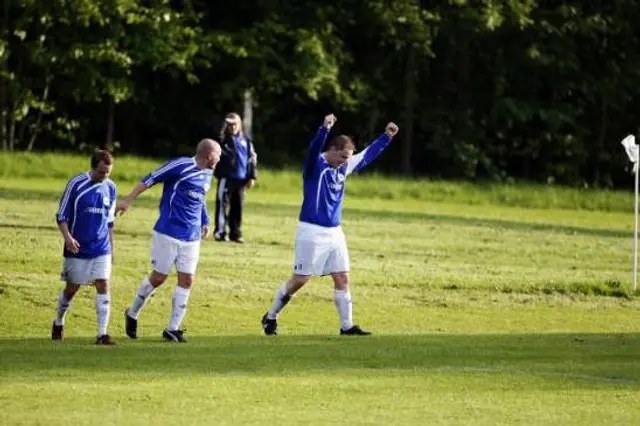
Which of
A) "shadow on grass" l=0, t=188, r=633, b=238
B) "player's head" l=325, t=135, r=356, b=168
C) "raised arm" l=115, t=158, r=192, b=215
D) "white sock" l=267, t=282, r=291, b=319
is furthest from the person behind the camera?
"shadow on grass" l=0, t=188, r=633, b=238

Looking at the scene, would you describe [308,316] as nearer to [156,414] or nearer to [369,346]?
[369,346]

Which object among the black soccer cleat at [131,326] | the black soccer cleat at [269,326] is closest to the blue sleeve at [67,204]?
the black soccer cleat at [131,326]

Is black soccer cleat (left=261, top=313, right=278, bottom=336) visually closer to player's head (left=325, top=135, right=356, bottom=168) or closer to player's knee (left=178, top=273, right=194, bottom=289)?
player's knee (left=178, top=273, right=194, bottom=289)

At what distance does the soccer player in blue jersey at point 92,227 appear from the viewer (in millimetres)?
18203

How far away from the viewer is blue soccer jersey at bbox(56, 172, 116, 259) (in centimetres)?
1820

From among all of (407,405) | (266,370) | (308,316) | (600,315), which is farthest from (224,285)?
(407,405)

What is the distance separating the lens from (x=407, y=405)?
14641mm

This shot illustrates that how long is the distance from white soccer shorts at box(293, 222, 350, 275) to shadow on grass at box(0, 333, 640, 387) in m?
0.68

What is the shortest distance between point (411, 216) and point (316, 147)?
1979 centimetres

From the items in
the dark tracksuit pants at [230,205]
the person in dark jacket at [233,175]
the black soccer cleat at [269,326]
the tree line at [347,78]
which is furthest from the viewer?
the tree line at [347,78]

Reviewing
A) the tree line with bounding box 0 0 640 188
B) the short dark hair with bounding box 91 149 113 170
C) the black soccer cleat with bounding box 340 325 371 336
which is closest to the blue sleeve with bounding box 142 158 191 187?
the short dark hair with bounding box 91 149 113 170

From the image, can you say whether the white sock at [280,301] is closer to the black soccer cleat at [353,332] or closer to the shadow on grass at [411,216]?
the black soccer cleat at [353,332]

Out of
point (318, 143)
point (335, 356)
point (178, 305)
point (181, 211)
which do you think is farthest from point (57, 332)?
point (318, 143)

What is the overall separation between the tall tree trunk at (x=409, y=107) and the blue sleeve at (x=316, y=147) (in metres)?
37.7
